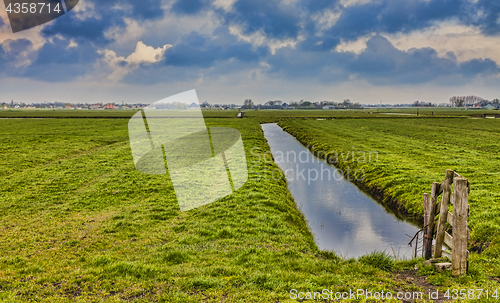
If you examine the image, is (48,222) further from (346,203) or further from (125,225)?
(346,203)

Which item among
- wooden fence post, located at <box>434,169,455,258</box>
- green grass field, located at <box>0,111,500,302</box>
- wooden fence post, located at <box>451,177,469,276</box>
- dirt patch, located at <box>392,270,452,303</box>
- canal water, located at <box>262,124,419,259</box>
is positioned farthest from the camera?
canal water, located at <box>262,124,419,259</box>

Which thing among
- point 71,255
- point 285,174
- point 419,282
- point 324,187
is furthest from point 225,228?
point 285,174

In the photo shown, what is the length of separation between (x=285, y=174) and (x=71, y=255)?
19624mm

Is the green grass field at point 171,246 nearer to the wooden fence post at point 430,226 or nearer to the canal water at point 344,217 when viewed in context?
the wooden fence post at point 430,226

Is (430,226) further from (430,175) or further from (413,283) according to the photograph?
(430,175)

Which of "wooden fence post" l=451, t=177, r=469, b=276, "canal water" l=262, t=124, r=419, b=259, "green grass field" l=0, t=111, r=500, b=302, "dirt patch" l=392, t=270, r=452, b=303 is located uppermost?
"wooden fence post" l=451, t=177, r=469, b=276

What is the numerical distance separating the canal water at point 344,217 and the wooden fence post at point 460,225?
4362 mm

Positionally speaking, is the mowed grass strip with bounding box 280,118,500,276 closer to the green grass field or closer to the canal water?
the green grass field

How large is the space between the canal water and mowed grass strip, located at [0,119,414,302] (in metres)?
1.70

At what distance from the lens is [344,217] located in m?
17.6

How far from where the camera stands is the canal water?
45.2 ft

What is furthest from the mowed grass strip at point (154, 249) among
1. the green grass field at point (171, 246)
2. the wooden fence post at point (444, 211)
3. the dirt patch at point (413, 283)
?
the wooden fence post at point (444, 211)

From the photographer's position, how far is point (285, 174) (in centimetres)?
2734

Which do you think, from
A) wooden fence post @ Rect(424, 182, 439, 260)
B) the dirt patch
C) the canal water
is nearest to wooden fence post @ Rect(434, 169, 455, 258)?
wooden fence post @ Rect(424, 182, 439, 260)
